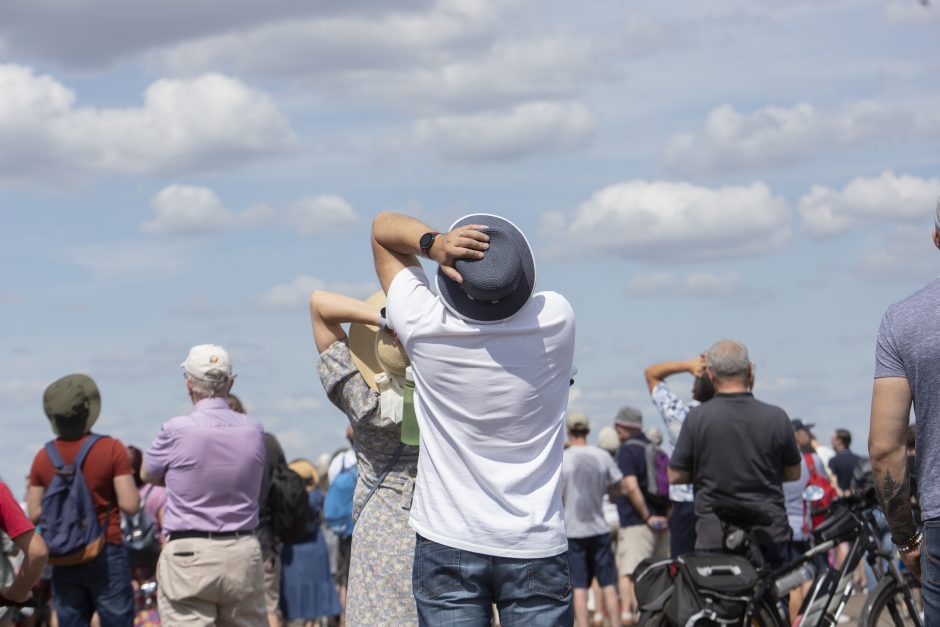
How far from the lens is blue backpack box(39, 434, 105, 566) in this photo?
7.19 meters

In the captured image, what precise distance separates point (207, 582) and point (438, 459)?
3.21 m

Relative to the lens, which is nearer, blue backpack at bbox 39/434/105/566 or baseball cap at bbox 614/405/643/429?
blue backpack at bbox 39/434/105/566

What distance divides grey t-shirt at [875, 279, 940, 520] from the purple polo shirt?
11.8 feet

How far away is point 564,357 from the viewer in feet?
12.6

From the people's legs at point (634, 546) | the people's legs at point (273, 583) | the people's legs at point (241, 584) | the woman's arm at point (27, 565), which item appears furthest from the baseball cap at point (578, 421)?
the woman's arm at point (27, 565)

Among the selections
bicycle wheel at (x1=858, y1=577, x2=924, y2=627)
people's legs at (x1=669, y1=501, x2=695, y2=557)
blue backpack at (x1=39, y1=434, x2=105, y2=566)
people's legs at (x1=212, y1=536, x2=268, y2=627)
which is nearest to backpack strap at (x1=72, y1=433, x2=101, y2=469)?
blue backpack at (x1=39, y1=434, x2=105, y2=566)

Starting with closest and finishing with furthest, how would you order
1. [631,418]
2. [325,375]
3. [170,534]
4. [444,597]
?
[444,597] → [325,375] → [170,534] → [631,418]

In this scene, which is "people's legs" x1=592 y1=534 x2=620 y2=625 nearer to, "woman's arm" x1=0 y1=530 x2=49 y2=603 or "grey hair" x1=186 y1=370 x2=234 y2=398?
"grey hair" x1=186 y1=370 x2=234 y2=398

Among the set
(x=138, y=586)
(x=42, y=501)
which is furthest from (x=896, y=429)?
(x=138, y=586)

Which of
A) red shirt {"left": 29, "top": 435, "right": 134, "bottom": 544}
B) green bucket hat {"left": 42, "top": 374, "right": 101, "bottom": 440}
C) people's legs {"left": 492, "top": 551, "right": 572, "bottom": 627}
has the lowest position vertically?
people's legs {"left": 492, "top": 551, "right": 572, "bottom": 627}

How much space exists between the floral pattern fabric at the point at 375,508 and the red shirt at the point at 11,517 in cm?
135

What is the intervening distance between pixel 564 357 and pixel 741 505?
3889mm

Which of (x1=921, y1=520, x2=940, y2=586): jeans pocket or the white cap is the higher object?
the white cap

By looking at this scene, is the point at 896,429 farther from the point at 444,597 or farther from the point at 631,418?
the point at 631,418
